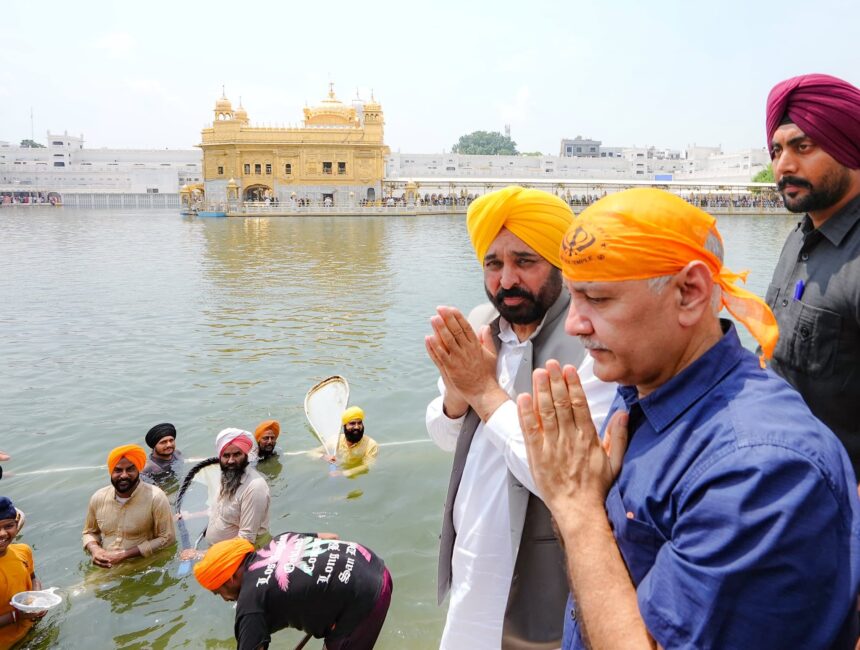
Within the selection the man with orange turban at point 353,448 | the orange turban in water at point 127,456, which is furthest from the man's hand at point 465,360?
the man with orange turban at point 353,448

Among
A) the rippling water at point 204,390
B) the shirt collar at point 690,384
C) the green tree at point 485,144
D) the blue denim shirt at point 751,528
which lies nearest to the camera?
the blue denim shirt at point 751,528

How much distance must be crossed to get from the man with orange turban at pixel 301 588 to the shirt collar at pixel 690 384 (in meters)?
2.33

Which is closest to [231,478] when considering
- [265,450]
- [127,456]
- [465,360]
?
[127,456]

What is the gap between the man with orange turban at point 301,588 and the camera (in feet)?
9.59

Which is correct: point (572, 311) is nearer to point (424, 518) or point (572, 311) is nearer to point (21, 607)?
point (21, 607)

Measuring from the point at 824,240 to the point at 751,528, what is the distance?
4.64ft

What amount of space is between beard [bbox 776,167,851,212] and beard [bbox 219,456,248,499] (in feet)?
13.2

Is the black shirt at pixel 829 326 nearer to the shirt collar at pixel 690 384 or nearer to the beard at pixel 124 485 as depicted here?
the shirt collar at pixel 690 384

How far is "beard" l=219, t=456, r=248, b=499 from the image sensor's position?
4719mm

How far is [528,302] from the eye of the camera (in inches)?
76.0

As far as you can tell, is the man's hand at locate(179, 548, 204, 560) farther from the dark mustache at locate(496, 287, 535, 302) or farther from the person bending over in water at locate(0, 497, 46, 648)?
the dark mustache at locate(496, 287, 535, 302)

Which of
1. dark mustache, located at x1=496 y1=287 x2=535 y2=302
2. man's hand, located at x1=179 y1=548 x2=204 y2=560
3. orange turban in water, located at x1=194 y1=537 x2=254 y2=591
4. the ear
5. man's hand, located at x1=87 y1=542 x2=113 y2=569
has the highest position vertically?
the ear

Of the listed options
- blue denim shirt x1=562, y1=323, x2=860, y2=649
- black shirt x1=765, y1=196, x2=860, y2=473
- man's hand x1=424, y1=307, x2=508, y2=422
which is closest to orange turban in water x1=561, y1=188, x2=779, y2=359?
blue denim shirt x1=562, y1=323, x2=860, y2=649

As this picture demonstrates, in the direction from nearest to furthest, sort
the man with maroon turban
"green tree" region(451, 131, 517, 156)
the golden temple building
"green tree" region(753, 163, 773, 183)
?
the man with maroon turban, the golden temple building, "green tree" region(753, 163, 773, 183), "green tree" region(451, 131, 517, 156)
